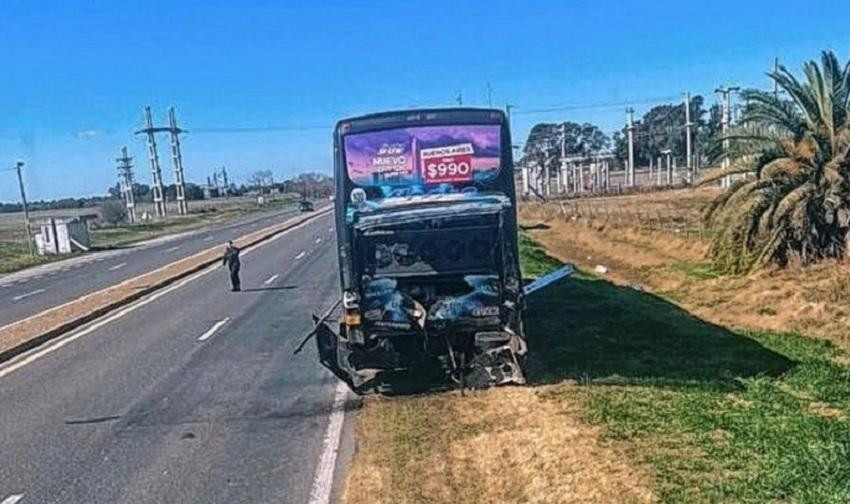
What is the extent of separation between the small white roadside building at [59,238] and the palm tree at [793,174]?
44927 mm

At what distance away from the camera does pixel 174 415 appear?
413 inches

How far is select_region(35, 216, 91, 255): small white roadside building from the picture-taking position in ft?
184

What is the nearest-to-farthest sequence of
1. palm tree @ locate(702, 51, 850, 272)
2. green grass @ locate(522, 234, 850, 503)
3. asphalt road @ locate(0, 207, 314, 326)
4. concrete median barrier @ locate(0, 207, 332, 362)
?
green grass @ locate(522, 234, 850, 503) → concrete median barrier @ locate(0, 207, 332, 362) → palm tree @ locate(702, 51, 850, 272) → asphalt road @ locate(0, 207, 314, 326)

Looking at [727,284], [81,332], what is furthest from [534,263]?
[81,332]

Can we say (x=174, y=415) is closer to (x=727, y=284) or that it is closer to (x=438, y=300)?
(x=438, y=300)

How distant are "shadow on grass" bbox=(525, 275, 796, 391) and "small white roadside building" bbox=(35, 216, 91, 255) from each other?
44.6 meters

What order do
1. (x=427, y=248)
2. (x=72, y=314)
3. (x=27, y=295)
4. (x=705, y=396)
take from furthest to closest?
(x=27, y=295)
(x=72, y=314)
(x=427, y=248)
(x=705, y=396)

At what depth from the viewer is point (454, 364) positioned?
430 inches

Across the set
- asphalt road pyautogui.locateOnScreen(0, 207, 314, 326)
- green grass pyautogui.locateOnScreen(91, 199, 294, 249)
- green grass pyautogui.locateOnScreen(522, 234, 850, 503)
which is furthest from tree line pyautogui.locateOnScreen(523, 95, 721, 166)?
green grass pyautogui.locateOnScreen(522, 234, 850, 503)

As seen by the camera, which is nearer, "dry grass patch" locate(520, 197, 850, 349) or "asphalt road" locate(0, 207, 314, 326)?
"dry grass patch" locate(520, 197, 850, 349)

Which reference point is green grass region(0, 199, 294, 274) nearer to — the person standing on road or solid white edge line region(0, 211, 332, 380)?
solid white edge line region(0, 211, 332, 380)

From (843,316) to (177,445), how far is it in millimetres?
11972

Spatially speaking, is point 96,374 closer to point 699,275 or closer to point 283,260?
point 699,275

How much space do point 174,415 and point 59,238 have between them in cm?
5001
